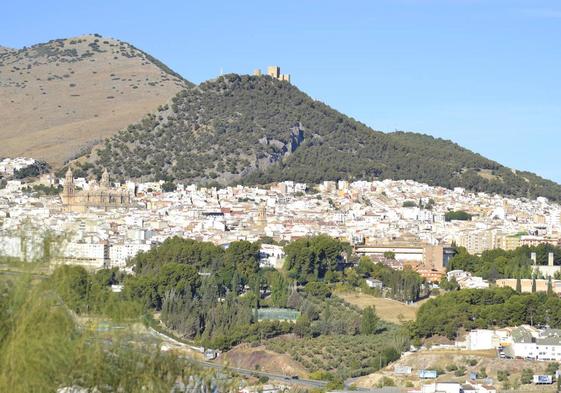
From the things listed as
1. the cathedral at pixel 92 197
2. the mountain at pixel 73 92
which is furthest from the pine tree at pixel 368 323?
the mountain at pixel 73 92

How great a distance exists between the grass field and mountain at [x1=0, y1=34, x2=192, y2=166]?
189ft

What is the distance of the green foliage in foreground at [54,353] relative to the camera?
1706 cm

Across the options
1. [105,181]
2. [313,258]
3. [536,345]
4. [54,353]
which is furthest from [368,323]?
[105,181]

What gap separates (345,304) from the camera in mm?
63375

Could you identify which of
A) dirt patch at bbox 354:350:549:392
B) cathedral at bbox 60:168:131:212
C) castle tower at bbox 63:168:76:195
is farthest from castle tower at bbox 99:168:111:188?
dirt patch at bbox 354:350:549:392

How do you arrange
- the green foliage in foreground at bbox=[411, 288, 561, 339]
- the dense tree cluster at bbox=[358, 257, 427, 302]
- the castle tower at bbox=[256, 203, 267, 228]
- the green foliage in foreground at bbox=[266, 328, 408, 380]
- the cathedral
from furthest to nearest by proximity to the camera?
1. the cathedral
2. the castle tower at bbox=[256, 203, 267, 228]
3. the dense tree cluster at bbox=[358, 257, 427, 302]
4. the green foliage in foreground at bbox=[411, 288, 561, 339]
5. the green foliage in foreground at bbox=[266, 328, 408, 380]

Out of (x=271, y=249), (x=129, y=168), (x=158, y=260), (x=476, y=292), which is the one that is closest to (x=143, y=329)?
(x=476, y=292)

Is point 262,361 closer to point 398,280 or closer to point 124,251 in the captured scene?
point 398,280

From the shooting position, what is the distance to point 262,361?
52.6 metres

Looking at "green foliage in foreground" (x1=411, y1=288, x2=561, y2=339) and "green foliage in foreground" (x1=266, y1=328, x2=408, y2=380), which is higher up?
"green foliage in foreground" (x1=411, y1=288, x2=561, y2=339)

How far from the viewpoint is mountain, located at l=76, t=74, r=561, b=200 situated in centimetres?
11706

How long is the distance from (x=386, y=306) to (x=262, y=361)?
12.4m

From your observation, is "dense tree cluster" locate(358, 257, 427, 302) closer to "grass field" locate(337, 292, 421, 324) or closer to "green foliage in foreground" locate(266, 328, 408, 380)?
"grass field" locate(337, 292, 421, 324)

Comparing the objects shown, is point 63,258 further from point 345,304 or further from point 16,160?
point 16,160
